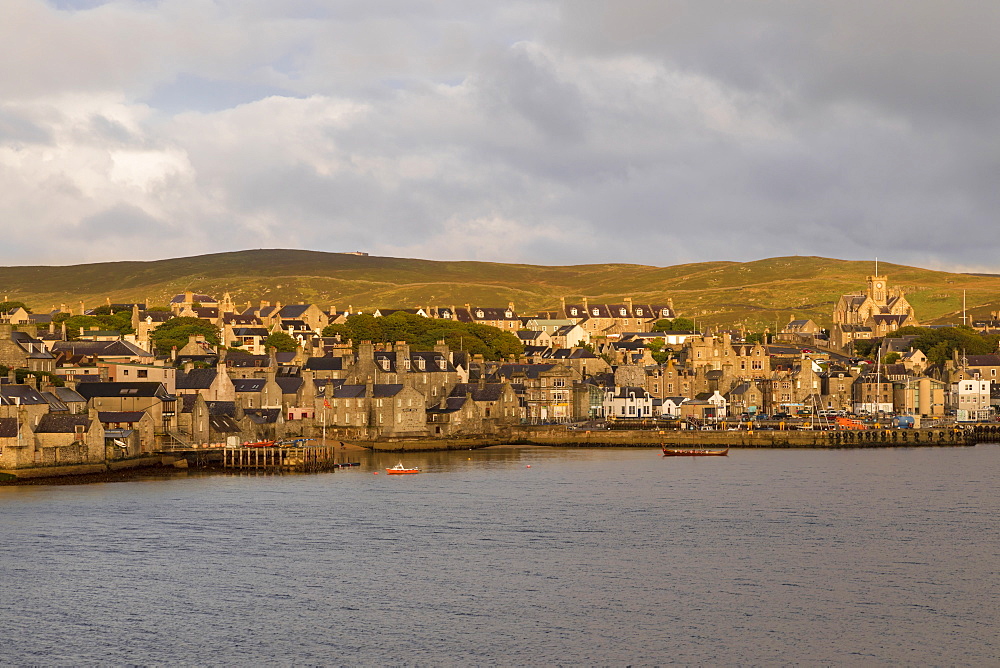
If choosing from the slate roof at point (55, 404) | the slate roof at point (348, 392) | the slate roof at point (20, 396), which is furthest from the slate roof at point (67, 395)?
the slate roof at point (348, 392)

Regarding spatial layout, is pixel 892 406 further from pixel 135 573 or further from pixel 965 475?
pixel 135 573

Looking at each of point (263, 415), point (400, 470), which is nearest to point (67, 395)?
point (263, 415)

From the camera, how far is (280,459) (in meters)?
91.2

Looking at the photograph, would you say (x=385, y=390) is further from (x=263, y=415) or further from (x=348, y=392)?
(x=263, y=415)

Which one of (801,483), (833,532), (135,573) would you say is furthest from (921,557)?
(135,573)

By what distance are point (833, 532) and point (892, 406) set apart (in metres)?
79.3

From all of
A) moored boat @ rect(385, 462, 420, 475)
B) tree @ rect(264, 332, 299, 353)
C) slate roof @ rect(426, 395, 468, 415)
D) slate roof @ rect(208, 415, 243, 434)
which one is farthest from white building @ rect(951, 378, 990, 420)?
tree @ rect(264, 332, 299, 353)

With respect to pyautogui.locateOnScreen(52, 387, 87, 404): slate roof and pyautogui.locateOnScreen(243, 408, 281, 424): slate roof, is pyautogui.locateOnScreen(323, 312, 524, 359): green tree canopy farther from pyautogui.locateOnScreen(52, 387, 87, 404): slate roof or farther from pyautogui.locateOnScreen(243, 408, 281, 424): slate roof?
pyautogui.locateOnScreen(52, 387, 87, 404): slate roof

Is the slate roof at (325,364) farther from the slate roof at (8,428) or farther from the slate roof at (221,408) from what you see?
the slate roof at (8,428)

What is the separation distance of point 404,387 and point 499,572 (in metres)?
58.5

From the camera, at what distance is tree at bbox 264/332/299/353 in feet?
547

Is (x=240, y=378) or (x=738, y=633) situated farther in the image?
(x=240, y=378)

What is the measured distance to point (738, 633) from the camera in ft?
140

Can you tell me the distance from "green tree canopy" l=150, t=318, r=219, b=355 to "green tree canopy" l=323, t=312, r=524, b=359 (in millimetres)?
16522
